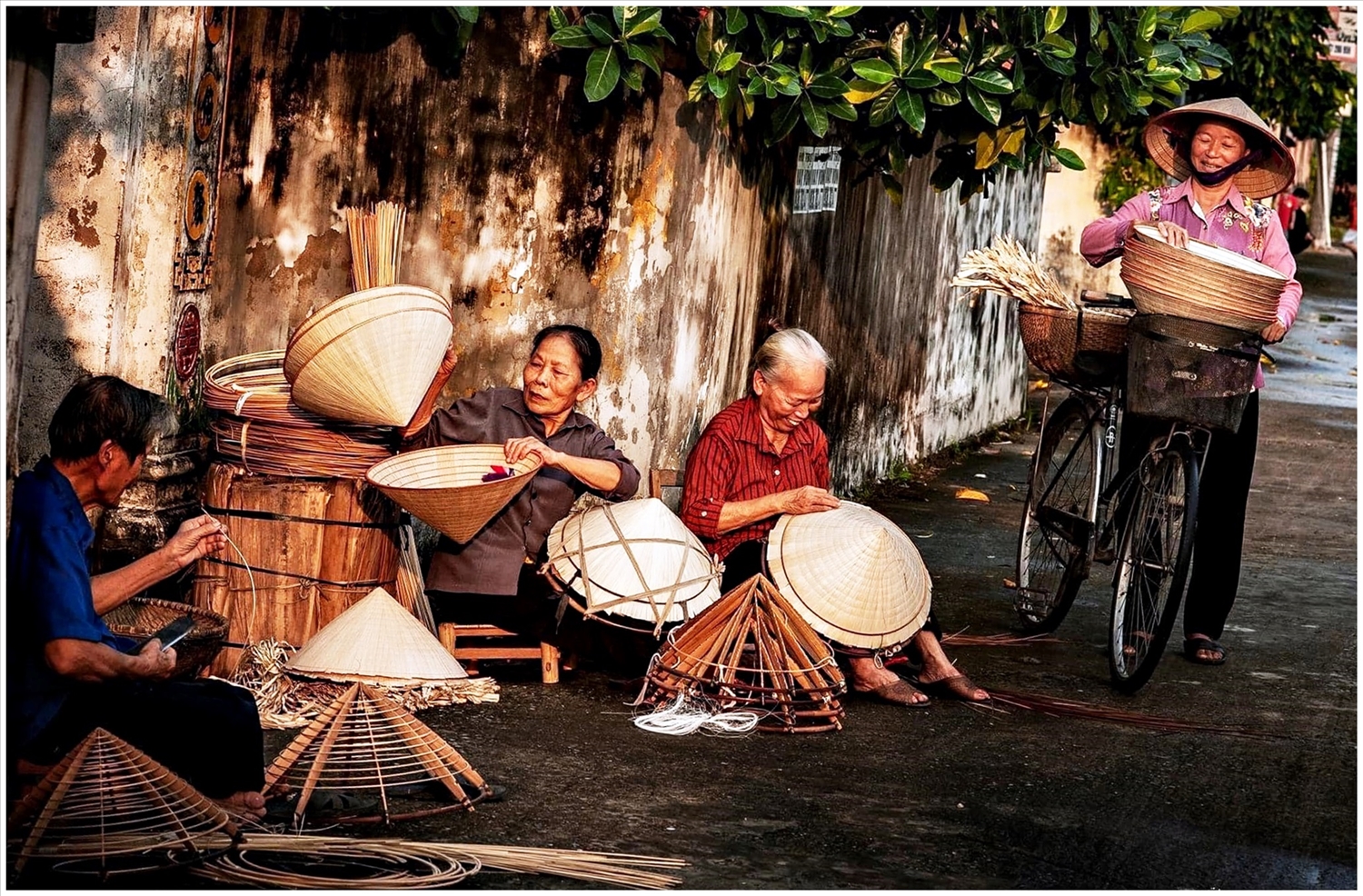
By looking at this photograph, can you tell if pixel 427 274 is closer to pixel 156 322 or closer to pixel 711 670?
pixel 156 322

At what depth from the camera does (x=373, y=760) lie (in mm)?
4266

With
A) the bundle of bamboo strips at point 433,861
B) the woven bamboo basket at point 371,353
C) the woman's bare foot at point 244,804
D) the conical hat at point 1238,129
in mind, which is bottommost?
the bundle of bamboo strips at point 433,861

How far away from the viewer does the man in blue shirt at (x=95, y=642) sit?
3.73 metres

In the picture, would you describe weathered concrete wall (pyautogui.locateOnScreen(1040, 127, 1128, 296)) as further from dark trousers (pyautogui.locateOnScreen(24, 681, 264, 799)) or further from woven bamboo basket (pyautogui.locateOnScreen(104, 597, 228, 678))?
dark trousers (pyautogui.locateOnScreen(24, 681, 264, 799))

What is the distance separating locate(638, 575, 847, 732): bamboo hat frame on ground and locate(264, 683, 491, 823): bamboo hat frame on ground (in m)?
0.99

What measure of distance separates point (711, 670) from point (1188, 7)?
11.3ft

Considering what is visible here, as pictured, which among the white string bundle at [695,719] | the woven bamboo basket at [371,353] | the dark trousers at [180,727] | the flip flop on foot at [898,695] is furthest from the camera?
the flip flop on foot at [898,695]

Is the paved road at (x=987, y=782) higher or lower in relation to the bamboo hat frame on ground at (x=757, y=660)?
lower

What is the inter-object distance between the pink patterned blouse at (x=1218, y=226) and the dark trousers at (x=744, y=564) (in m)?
1.50

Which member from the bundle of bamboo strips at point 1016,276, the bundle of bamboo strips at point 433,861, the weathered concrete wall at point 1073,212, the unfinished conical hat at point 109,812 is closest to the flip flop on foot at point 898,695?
the bundle of bamboo strips at point 1016,276

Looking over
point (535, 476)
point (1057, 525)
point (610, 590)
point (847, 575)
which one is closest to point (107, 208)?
point (535, 476)

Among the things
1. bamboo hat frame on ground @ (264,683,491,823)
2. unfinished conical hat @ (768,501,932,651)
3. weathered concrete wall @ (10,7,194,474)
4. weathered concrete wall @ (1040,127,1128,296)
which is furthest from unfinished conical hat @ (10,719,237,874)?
weathered concrete wall @ (1040,127,1128,296)

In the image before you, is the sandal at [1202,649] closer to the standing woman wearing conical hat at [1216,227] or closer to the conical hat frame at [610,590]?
the standing woman wearing conical hat at [1216,227]

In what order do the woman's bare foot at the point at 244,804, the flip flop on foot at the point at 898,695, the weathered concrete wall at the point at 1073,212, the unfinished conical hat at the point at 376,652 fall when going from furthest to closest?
1. the weathered concrete wall at the point at 1073,212
2. the flip flop on foot at the point at 898,695
3. the unfinished conical hat at the point at 376,652
4. the woman's bare foot at the point at 244,804
